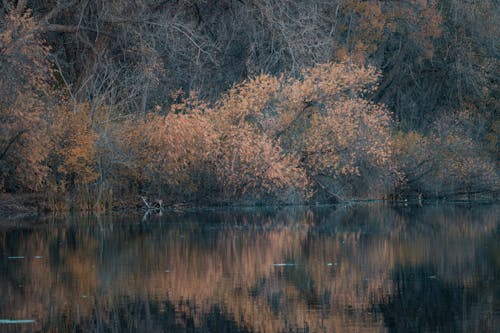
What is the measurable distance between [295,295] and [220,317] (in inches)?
55.8

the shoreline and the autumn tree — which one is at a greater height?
the autumn tree

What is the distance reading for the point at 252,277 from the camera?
1070 cm

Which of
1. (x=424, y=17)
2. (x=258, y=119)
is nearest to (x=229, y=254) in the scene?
(x=258, y=119)

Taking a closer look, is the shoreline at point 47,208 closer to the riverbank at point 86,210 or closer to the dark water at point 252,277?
the riverbank at point 86,210

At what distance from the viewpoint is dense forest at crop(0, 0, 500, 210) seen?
75.0 ft

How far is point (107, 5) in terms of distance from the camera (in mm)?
24594

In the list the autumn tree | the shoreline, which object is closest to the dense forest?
the autumn tree

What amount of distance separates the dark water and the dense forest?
4673mm

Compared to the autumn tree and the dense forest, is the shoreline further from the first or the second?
the autumn tree

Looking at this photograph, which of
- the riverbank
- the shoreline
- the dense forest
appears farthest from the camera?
the dense forest

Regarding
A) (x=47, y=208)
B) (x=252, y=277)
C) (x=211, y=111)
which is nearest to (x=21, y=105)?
(x=47, y=208)

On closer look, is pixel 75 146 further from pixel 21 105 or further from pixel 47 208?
pixel 21 105

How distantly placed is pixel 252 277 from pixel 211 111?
13668mm

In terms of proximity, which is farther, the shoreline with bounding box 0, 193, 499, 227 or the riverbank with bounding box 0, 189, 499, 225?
the riverbank with bounding box 0, 189, 499, 225
